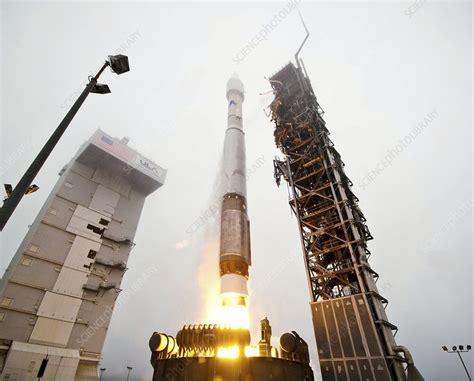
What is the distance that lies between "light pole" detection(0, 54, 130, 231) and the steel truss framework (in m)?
18.6

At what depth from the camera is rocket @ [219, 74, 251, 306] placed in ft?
45.6

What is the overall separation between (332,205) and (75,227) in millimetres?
37627

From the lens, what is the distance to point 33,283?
32969mm

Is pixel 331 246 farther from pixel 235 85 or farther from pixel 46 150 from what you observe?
pixel 46 150

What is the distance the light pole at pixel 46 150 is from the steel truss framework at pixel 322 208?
61.2 ft

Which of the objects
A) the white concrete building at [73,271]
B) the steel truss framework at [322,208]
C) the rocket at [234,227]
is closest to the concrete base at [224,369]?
the rocket at [234,227]

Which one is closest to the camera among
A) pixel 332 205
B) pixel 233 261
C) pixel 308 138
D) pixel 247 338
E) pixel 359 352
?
pixel 247 338

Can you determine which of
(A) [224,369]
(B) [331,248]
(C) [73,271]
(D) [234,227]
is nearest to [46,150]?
(A) [224,369]

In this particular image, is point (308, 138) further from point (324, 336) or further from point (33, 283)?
point (33, 283)

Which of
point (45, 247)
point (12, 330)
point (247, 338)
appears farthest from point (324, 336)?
point (45, 247)

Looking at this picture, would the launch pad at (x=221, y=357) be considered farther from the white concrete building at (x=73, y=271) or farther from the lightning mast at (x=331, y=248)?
the white concrete building at (x=73, y=271)

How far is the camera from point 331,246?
2127 cm

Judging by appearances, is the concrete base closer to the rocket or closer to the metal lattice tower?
the rocket

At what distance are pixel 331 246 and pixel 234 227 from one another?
33.3 feet
